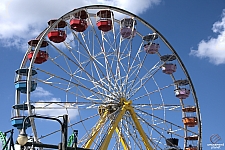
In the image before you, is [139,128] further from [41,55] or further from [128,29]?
[41,55]

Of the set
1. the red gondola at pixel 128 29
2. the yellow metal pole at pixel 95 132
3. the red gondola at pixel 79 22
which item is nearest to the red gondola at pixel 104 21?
the red gondola at pixel 79 22

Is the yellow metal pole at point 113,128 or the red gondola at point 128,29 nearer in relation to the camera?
the yellow metal pole at point 113,128

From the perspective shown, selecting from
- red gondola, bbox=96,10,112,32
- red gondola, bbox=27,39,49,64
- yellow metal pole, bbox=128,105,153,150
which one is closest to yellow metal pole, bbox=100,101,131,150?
yellow metal pole, bbox=128,105,153,150

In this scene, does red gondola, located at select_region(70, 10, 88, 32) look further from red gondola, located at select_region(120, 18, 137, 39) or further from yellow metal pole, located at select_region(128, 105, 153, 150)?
yellow metal pole, located at select_region(128, 105, 153, 150)

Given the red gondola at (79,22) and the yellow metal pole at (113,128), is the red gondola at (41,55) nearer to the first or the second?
the red gondola at (79,22)

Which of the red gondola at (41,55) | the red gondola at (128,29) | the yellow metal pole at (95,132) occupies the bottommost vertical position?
the yellow metal pole at (95,132)

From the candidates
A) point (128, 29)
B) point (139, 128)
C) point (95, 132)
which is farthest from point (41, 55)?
point (139, 128)

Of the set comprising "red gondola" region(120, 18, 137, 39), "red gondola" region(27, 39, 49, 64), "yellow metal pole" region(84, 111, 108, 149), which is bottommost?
"yellow metal pole" region(84, 111, 108, 149)

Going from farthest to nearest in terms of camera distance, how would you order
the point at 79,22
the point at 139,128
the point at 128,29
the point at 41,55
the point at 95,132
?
the point at 128,29 < the point at 79,22 < the point at 41,55 < the point at 139,128 < the point at 95,132

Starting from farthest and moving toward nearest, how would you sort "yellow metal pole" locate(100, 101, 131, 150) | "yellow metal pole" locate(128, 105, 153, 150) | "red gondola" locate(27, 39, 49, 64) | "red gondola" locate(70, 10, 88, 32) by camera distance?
"red gondola" locate(70, 10, 88, 32), "red gondola" locate(27, 39, 49, 64), "yellow metal pole" locate(128, 105, 153, 150), "yellow metal pole" locate(100, 101, 131, 150)

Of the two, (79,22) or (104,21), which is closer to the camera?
(79,22)

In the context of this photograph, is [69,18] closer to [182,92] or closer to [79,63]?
[79,63]

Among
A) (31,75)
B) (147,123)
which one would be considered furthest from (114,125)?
(31,75)

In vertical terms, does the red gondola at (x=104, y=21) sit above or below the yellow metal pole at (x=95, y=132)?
above
